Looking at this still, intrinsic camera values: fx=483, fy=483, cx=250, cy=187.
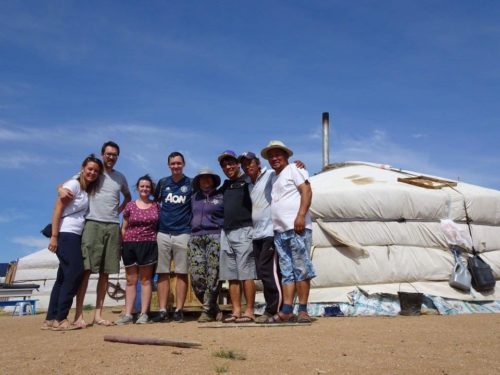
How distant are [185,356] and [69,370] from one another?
1.75 feet

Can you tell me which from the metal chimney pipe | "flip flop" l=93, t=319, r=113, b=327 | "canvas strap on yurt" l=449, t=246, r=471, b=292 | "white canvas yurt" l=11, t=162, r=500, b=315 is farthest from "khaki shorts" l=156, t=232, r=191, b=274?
the metal chimney pipe

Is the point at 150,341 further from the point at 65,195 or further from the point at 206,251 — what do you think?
the point at 65,195

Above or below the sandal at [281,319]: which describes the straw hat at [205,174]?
above

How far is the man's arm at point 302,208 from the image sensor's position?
3.68 m

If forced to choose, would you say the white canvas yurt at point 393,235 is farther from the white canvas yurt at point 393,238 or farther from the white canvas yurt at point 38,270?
the white canvas yurt at point 38,270

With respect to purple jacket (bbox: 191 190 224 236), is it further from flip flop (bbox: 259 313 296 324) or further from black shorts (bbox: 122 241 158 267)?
flip flop (bbox: 259 313 296 324)

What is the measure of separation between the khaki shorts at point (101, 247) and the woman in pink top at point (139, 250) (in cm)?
14

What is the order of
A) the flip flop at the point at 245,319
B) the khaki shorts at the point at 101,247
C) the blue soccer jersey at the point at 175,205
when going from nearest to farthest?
the flip flop at the point at 245,319, the khaki shorts at the point at 101,247, the blue soccer jersey at the point at 175,205

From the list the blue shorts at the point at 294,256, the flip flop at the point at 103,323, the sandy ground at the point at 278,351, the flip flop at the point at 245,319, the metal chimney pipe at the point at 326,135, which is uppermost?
the metal chimney pipe at the point at 326,135

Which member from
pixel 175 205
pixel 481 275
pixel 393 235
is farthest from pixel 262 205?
pixel 481 275

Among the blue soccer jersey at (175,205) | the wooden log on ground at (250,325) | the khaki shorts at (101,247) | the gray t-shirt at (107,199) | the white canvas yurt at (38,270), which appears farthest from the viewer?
the white canvas yurt at (38,270)

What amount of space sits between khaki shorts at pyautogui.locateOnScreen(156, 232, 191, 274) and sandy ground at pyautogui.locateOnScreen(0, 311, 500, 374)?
761 mm

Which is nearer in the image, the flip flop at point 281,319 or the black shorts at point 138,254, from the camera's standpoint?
the flip flop at point 281,319

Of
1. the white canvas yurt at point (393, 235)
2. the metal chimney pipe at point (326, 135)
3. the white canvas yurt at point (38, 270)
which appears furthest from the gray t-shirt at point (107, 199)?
the white canvas yurt at point (38, 270)
